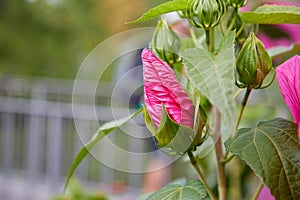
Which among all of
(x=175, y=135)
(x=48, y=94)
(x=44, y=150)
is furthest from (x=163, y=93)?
(x=48, y=94)

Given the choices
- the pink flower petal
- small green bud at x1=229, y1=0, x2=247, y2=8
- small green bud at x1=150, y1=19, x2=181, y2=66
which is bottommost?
the pink flower petal

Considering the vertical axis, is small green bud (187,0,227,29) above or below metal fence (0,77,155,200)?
above

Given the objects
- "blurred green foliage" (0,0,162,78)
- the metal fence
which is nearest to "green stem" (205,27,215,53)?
the metal fence

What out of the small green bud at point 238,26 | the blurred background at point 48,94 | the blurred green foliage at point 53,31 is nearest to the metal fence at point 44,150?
the blurred background at point 48,94

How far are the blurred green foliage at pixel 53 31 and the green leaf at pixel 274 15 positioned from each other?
20.7 ft

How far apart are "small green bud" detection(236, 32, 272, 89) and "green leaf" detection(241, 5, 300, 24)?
3 centimetres

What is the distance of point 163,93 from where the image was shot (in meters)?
0.30

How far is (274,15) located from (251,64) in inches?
1.8

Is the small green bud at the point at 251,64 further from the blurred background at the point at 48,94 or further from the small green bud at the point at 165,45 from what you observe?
the blurred background at the point at 48,94

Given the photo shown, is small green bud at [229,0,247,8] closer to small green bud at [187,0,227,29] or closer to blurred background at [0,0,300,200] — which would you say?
small green bud at [187,0,227,29]

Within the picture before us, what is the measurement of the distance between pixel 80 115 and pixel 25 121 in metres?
0.62

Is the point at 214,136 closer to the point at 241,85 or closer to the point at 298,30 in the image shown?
the point at 241,85

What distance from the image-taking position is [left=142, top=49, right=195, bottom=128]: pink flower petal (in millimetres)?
300

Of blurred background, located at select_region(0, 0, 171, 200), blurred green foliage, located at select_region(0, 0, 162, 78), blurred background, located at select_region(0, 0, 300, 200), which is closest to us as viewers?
blurred background, located at select_region(0, 0, 300, 200)
